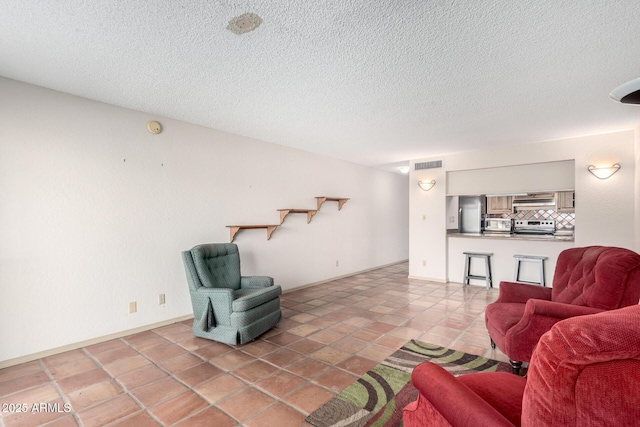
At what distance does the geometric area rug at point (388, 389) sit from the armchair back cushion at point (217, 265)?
1929 millimetres

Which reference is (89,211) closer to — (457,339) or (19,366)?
(19,366)

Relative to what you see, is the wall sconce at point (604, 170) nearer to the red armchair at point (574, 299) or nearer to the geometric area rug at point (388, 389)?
the red armchair at point (574, 299)

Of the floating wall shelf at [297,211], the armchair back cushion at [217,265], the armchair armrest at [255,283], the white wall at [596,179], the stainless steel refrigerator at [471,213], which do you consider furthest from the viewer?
the stainless steel refrigerator at [471,213]

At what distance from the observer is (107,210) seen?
3232 mm

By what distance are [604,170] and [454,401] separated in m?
4.96

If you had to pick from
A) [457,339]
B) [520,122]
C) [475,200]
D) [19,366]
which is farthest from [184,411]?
[475,200]

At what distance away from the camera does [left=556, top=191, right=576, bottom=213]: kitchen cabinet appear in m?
5.34

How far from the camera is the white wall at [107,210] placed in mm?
2729

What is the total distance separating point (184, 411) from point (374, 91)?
10.1ft

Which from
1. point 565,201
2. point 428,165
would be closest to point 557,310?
point 428,165

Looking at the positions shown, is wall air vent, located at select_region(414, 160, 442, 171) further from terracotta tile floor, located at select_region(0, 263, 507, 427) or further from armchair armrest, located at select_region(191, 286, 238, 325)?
armchair armrest, located at select_region(191, 286, 238, 325)

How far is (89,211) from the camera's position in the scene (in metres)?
3.12

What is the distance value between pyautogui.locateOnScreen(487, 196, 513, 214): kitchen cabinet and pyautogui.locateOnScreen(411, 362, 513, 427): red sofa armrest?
234 inches

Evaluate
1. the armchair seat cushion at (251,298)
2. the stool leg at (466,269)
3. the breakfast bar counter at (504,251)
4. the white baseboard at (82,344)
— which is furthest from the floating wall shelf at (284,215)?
the stool leg at (466,269)
